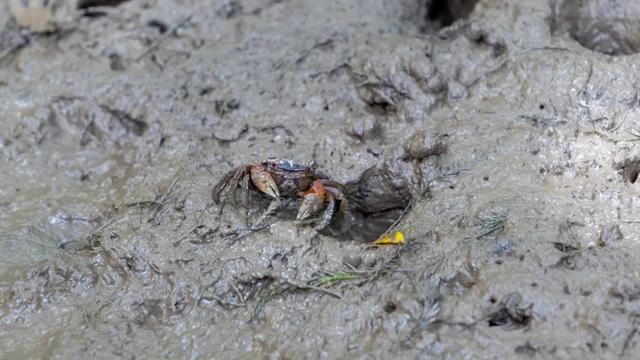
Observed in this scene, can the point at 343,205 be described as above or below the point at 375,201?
above

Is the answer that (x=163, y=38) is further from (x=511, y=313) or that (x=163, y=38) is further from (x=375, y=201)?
(x=511, y=313)

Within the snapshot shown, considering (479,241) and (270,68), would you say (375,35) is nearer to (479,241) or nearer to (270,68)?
(270,68)

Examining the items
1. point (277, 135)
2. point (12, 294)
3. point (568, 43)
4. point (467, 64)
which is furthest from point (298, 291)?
point (568, 43)

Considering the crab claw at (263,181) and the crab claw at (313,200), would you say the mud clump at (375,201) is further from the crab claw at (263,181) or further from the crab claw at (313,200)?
the crab claw at (263,181)

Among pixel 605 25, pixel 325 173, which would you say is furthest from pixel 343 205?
pixel 605 25

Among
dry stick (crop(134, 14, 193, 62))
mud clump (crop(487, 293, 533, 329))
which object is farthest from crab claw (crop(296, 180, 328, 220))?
dry stick (crop(134, 14, 193, 62))

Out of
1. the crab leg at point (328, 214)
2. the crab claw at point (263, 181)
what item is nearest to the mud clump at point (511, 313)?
the crab leg at point (328, 214)
